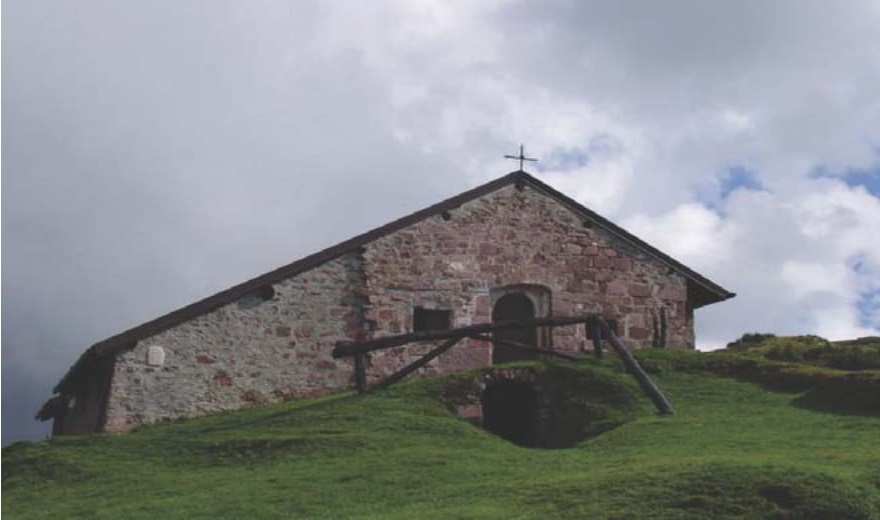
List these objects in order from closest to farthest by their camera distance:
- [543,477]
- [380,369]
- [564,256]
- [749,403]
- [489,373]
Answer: [543,477]
[749,403]
[489,373]
[380,369]
[564,256]

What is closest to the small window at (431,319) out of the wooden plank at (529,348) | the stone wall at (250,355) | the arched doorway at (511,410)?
the stone wall at (250,355)

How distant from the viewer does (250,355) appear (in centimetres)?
2234

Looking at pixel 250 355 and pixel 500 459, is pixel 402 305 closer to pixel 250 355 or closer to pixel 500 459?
pixel 250 355

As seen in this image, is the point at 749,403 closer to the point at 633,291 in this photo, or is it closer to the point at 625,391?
the point at 625,391

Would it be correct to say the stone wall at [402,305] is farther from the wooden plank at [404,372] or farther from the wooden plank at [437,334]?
A: the wooden plank at [404,372]

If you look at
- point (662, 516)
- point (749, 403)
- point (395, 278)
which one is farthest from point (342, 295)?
point (662, 516)

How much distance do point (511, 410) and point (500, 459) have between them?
7153mm

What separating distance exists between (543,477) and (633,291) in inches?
523

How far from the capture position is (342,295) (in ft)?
77.3

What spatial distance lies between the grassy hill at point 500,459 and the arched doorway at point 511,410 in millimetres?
758

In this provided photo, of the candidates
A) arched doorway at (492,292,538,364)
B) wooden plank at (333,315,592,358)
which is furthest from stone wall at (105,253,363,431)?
arched doorway at (492,292,538,364)

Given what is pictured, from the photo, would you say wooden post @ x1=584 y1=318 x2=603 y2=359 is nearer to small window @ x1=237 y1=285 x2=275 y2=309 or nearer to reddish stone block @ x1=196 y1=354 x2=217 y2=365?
small window @ x1=237 y1=285 x2=275 y2=309

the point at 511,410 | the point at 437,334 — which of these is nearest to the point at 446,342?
the point at 437,334

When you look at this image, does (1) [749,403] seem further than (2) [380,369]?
No
